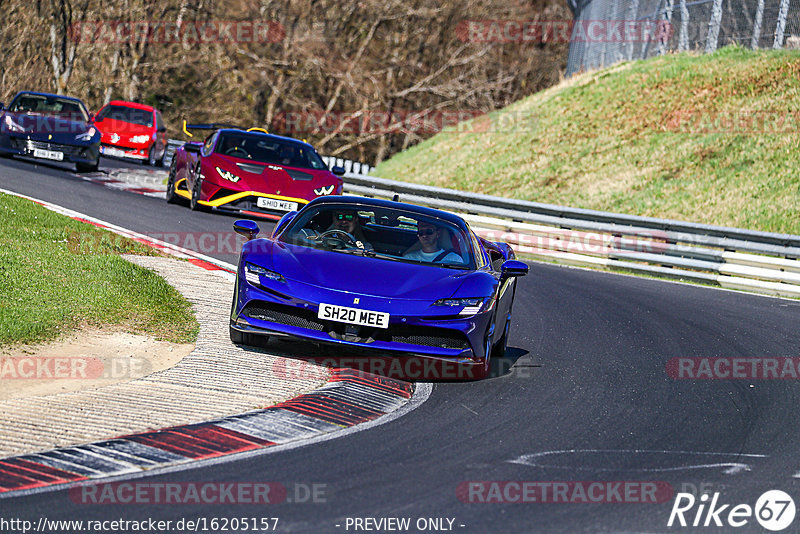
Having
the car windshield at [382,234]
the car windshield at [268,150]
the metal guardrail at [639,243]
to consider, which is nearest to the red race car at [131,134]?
the metal guardrail at [639,243]

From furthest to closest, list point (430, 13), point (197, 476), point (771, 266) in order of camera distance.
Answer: point (430, 13) → point (771, 266) → point (197, 476)

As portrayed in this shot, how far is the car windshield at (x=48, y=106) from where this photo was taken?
909 inches

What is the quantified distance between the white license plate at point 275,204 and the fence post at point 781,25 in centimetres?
1505

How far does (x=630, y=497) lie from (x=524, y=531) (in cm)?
90

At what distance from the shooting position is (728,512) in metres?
5.35

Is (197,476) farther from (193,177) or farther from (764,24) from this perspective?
(764,24)

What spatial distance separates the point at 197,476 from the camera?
5.24m

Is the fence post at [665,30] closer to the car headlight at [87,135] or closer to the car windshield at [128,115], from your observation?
the car windshield at [128,115]

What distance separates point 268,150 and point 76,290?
8.72 metres

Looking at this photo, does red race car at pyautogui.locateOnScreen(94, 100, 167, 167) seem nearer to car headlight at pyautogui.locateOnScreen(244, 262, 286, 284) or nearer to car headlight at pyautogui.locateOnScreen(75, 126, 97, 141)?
car headlight at pyautogui.locateOnScreen(75, 126, 97, 141)

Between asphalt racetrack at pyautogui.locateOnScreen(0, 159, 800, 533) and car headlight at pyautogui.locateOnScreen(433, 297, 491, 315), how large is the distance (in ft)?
1.74

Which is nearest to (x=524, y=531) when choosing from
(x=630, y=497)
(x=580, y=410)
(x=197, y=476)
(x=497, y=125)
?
(x=630, y=497)

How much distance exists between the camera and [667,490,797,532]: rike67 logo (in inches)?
204

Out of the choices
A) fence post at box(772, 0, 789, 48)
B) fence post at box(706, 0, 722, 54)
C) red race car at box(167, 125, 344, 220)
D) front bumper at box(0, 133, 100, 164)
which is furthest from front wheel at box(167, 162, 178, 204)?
fence post at box(706, 0, 722, 54)
